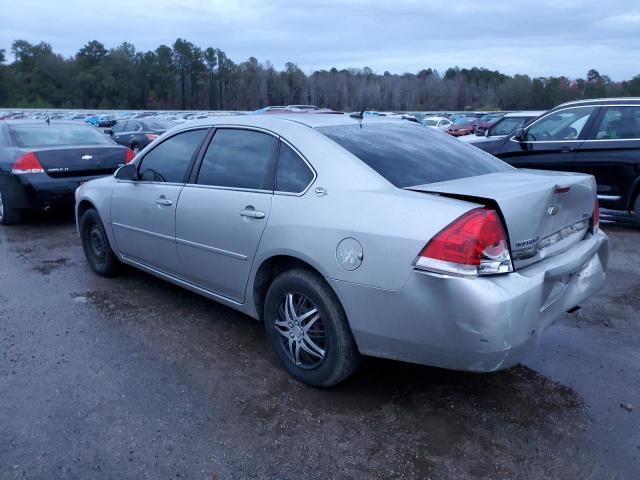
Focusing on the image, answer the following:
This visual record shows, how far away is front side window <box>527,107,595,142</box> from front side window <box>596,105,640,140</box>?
23cm

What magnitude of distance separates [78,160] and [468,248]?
648 centimetres

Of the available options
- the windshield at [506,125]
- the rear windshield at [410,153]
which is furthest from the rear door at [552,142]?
the windshield at [506,125]

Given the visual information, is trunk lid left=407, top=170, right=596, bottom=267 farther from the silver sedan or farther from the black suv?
the black suv

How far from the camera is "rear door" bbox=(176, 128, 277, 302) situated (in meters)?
3.56

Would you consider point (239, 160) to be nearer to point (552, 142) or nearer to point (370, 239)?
point (370, 239)

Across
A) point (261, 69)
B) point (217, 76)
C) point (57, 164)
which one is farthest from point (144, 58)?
point (57, 164)

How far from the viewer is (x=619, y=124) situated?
727cm

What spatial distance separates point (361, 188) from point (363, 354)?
90cm

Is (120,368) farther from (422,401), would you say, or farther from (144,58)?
(144,58)

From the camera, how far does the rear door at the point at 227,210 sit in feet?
11.7

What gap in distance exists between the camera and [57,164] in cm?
753

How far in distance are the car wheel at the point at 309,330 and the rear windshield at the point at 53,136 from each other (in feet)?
19.4

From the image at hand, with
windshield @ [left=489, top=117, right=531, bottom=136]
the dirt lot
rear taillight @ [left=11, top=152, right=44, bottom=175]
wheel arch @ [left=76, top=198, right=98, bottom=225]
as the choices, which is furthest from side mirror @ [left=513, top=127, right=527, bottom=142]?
rear taillight @ [left=11, top=152, right=44, bottom=175]

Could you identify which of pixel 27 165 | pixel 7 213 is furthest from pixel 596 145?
pixel 7 213
